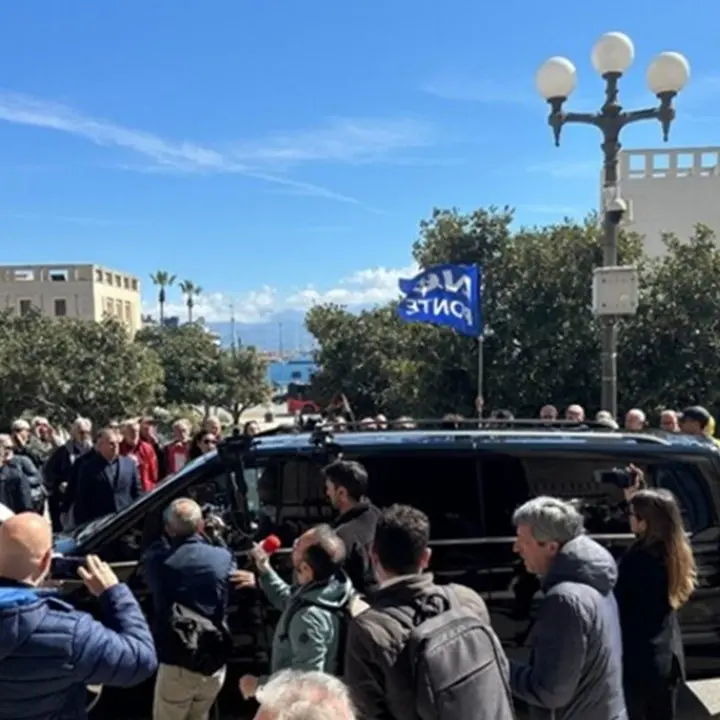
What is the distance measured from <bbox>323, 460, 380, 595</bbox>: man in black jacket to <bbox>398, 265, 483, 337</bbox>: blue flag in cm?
660

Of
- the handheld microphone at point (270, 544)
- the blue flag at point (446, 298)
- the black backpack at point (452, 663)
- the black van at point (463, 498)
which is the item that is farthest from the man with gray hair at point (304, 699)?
the blue flag at point (446, 298)

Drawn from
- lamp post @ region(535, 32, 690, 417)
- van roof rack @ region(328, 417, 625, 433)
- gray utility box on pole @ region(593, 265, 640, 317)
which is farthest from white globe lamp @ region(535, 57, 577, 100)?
van roof rack @ region(328, 417, 625, 433)

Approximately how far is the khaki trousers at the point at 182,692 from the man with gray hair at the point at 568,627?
1.60 metres

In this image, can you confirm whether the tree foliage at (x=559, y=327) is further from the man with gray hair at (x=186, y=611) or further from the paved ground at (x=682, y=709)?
the man with gray hair at (x=186, y=611)

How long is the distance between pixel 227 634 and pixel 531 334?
35.2 feet

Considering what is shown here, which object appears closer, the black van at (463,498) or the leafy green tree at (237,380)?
the black van at (463,498)

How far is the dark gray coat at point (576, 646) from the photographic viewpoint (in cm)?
266

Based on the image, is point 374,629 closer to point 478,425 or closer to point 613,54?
point 478,425

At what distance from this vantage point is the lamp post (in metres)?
8.53

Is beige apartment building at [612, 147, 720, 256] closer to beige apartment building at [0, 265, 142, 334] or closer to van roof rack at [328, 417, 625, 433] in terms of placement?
van roof rack at [328, 417, 625, 433]

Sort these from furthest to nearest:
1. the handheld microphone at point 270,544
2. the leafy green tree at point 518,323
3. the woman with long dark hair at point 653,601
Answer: the leafy green tree at point 518,323 → the handheld microphone at point 270,544 → the woman with long dark hair at point 653,601

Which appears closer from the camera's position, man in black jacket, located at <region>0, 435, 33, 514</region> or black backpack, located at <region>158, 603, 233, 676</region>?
black backpack, located at <region>158, 603, 233, 676</region>

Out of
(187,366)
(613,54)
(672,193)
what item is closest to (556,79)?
(613,54)

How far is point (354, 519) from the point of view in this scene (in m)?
3.97
